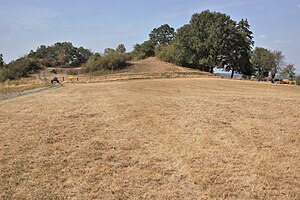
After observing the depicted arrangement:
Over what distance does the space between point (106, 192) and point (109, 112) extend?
22.6 ft

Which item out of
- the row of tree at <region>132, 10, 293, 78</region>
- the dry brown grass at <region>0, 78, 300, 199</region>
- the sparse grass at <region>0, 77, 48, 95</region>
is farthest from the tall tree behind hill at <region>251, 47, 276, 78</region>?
the dry brown grass at <region>0, 78, 300, 199</region>

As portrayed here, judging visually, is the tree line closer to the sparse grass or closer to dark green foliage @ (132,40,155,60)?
dark green foliage @ (132,40,155,60)

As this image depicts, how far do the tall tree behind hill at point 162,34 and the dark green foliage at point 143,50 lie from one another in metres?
16.8

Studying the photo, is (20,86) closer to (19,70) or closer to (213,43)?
(19,70)

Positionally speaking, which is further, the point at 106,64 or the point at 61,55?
the point at 61,55

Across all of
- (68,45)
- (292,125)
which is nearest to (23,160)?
(292,125)

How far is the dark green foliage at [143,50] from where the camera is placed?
6738cm

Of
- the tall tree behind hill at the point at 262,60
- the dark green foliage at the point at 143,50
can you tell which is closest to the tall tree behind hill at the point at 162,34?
the dark green foliage at the point at 143,50

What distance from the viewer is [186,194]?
534 centimetres

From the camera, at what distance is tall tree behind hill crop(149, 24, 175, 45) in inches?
3428

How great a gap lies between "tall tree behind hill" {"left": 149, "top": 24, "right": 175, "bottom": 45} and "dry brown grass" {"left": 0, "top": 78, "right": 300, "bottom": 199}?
77096 mm

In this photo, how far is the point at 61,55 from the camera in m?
74.2

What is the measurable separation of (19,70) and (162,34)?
44.8 metres

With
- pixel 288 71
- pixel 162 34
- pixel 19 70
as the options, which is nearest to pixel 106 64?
pixel 19 70
